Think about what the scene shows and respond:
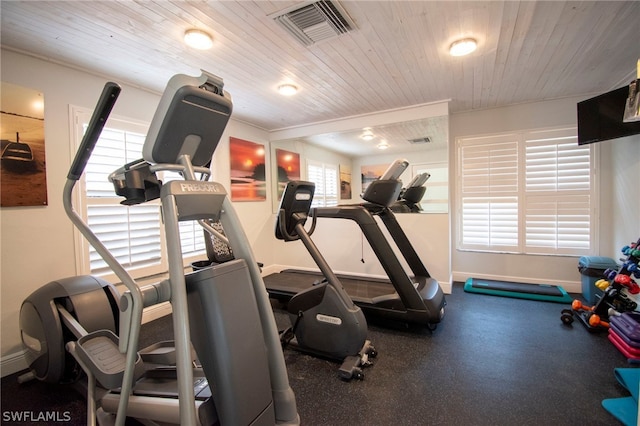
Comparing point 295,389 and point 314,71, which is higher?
point 314,71

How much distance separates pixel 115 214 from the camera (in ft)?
9.16

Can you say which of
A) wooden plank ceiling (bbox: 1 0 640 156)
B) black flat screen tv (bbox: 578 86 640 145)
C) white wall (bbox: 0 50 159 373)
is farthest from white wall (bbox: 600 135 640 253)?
white wall (bbox: 0 50 159 373)

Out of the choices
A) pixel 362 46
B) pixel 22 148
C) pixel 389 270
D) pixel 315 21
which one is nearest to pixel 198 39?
pixel 315 21

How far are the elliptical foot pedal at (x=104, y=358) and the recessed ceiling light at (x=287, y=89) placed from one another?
2674 millimetres

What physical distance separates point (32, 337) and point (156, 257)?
4.18 ft

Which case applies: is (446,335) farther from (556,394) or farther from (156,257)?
(156,257)

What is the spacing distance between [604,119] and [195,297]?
13.5ft

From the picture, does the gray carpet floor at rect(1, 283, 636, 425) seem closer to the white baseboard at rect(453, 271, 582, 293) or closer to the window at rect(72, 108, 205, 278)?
the window at rect(72, 108, 205, 278)

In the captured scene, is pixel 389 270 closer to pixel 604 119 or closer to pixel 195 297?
pixel 195 297

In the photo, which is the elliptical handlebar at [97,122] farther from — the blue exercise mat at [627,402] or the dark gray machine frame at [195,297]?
the blue exercise mat at [627,402]

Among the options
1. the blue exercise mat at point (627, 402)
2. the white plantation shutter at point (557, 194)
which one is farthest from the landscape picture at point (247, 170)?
the blue exercise mat at point (627, 402)

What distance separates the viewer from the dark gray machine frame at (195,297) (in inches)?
43.6

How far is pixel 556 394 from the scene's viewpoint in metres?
1.81

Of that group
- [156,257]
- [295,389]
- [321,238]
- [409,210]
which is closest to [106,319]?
[156,257]
